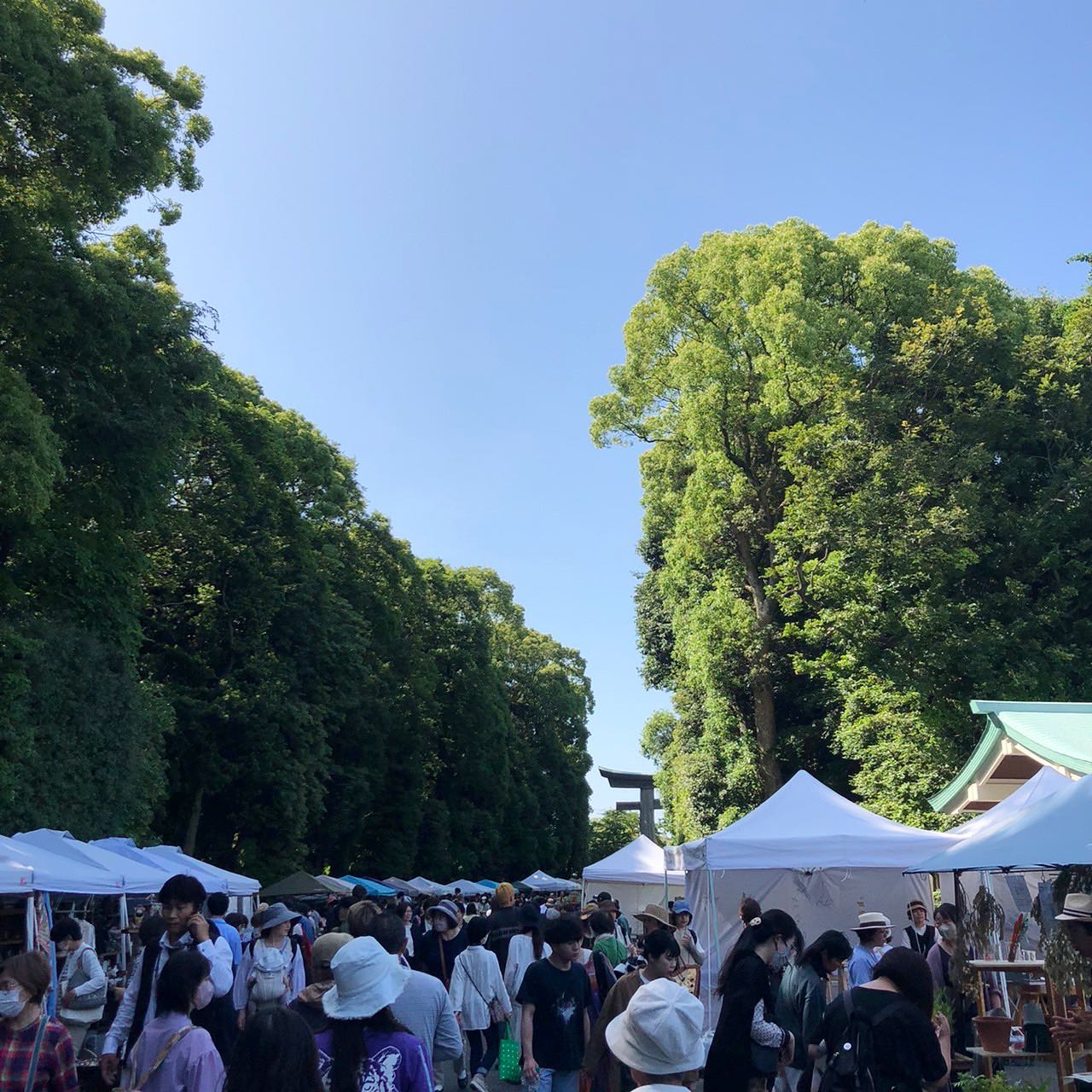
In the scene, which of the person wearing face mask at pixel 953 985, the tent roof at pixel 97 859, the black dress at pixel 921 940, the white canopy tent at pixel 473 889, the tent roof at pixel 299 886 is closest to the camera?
the person wearing face mask at pixel 953 985

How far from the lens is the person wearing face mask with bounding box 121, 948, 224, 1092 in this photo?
167 inches

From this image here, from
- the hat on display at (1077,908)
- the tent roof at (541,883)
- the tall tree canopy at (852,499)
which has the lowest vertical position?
the hat on display at (1077,908)

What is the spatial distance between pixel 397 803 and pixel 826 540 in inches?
869

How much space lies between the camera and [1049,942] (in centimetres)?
779

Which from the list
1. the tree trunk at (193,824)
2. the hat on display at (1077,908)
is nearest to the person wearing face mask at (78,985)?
the hat on display at (1077,908)

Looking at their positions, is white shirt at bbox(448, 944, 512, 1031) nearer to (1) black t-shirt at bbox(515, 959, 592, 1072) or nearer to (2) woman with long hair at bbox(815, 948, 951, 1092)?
(1) black t-shirt at bbox(515, 959, 592, 1072)

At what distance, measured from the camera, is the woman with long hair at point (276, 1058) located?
10.3 ft

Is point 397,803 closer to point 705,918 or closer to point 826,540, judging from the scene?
point 826,540

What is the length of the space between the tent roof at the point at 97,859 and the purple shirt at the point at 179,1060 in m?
→ 9.20

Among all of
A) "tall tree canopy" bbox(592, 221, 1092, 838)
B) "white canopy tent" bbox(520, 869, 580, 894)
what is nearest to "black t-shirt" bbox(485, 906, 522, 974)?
"tall tree canopy" bbox(592, 221, 1092, 838)

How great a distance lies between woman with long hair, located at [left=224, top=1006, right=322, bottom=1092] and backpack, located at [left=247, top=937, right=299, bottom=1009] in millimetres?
5413

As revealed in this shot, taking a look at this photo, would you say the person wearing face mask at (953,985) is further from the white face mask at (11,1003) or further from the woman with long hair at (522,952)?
the white face mask at (11,1003)

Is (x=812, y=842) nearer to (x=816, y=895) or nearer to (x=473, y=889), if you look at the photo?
(x=816, y=895)

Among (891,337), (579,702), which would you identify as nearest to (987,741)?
(891,337)
